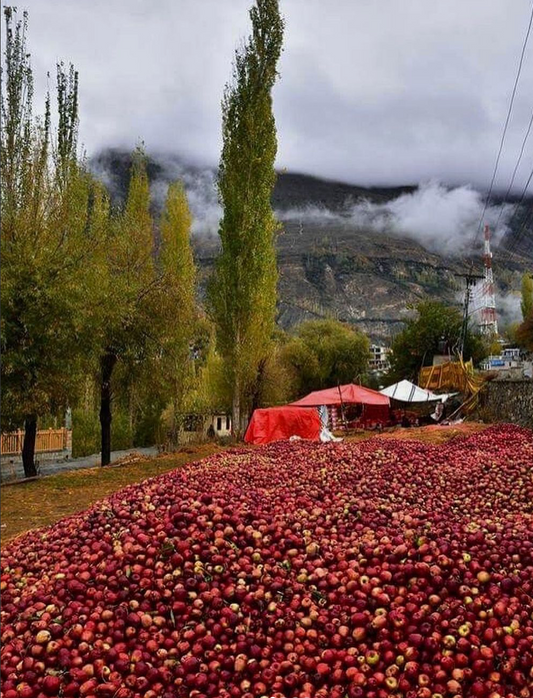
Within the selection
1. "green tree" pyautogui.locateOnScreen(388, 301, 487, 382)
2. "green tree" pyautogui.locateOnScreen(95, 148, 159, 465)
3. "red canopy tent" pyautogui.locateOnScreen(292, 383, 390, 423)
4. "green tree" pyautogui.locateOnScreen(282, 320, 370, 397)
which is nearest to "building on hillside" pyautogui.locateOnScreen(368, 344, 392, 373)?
"green tree" pyautogui.locateOnScreen(388, 301, 487, 382)

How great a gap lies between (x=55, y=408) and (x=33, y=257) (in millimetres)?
3018

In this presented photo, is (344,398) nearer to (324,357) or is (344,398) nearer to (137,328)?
(137,328)

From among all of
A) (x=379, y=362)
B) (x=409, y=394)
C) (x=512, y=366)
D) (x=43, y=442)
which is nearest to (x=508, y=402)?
(x=409, y=394)

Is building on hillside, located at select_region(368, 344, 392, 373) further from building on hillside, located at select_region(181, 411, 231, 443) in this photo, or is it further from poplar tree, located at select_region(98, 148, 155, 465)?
poplar tree, located at select_region(98, 148, 155, 465)

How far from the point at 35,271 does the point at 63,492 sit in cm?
390

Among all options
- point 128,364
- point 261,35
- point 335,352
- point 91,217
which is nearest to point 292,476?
point 128,364

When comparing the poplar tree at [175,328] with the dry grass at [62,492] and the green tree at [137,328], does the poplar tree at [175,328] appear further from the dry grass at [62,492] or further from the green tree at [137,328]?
the dry grass at [62,492]

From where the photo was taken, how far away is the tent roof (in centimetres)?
2095

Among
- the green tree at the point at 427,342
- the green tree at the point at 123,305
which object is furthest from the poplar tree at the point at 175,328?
the green tree at the point at 427,342

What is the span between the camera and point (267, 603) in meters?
3.35

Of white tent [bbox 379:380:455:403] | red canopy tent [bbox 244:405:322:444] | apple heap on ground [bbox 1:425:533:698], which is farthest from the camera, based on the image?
white tent [bbox 379:380:455:403]

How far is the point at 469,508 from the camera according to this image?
569 cm

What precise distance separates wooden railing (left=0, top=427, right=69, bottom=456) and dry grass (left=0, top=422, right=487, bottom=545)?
27.4 ft

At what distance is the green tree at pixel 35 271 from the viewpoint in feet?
33.1
